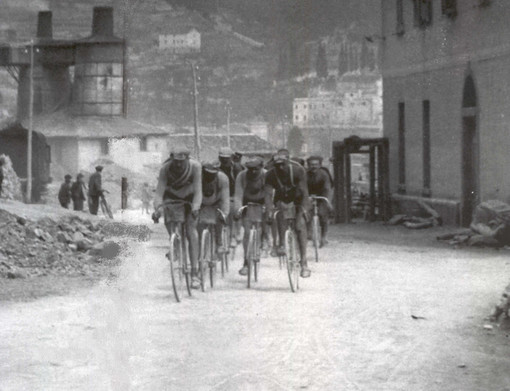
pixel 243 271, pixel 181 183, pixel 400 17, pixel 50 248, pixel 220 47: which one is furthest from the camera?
pixel 220 47

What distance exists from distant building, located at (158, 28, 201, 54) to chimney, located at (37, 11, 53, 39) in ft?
54.1

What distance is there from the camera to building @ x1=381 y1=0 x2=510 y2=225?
84.2ft

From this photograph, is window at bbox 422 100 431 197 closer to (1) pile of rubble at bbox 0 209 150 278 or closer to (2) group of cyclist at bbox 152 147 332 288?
(1) pile of rubble at bbox 0 209 150 278

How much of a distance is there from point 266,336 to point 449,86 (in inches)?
809

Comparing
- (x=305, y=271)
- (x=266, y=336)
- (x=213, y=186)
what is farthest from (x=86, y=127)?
(x=266, y=336)

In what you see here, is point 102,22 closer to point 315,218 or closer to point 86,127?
point 86,127

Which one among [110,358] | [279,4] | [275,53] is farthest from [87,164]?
[110,358]

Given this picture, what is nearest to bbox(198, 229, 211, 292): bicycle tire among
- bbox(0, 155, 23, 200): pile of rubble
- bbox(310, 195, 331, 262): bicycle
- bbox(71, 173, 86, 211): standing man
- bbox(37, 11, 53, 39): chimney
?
bbox(310, 195, 331, 262): bicycle

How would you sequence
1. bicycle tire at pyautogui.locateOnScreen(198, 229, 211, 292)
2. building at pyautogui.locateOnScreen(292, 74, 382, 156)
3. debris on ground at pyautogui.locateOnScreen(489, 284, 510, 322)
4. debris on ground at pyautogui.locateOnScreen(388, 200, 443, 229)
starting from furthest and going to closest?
building at pyautogui.locateOnScreen(292, 74, 382, 156) → debris on ground at pyautogui.locateOnScreen(388, 200, 443, 229) → bicycle tire at pyautogui.locateOnScreen(198, 229, 211, 292) → debris on ground at pyautogui.locateOnScreen(489, 284, 510, 322)

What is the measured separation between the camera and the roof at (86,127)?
6912cm

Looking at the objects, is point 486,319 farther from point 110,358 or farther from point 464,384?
point 110,358

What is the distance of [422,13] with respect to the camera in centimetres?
3169

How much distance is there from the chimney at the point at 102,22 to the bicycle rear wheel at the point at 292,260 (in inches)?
2493

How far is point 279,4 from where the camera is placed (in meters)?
71.2
